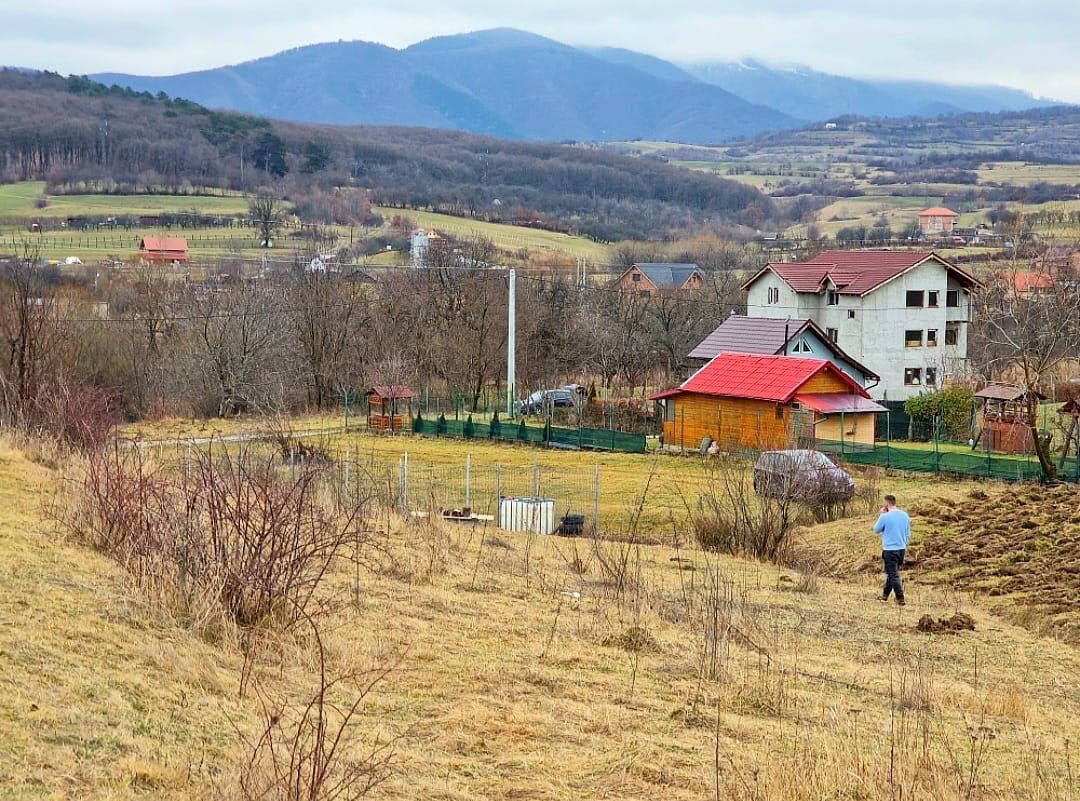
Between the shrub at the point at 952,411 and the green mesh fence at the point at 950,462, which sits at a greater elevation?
the shrub at the point at 952,411

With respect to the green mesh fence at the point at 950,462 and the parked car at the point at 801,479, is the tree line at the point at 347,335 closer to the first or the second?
the green mesh fence at the point at 950,462

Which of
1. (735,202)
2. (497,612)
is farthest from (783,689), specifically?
(735,202)

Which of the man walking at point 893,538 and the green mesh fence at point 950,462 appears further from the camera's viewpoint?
the green mesh fence at point 950,462

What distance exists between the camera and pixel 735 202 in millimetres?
151250

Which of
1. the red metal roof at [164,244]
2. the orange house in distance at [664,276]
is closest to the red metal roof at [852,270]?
the orange house in distance at [664,276]

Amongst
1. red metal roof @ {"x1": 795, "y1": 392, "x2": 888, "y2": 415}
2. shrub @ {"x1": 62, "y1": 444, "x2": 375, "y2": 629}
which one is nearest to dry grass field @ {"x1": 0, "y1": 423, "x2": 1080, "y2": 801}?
shrub @ {"x1": 62, "y1": 444, "x2": 375, "y2": 629}

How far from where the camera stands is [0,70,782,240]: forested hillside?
120562mm

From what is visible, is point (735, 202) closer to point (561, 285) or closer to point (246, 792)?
point (561, 285)

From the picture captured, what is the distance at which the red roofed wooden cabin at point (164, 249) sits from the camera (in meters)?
79.2

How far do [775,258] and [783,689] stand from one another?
80275 millimetres

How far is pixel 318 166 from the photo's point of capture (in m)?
131

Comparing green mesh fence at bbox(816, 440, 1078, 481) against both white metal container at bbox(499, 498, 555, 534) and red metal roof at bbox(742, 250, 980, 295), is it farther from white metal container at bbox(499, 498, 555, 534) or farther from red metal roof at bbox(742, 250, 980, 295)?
red metal roof at bbox(742, 250, 980, 295)

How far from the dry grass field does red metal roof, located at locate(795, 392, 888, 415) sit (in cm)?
2130

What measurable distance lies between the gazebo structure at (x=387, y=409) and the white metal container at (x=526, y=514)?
19.0 m
